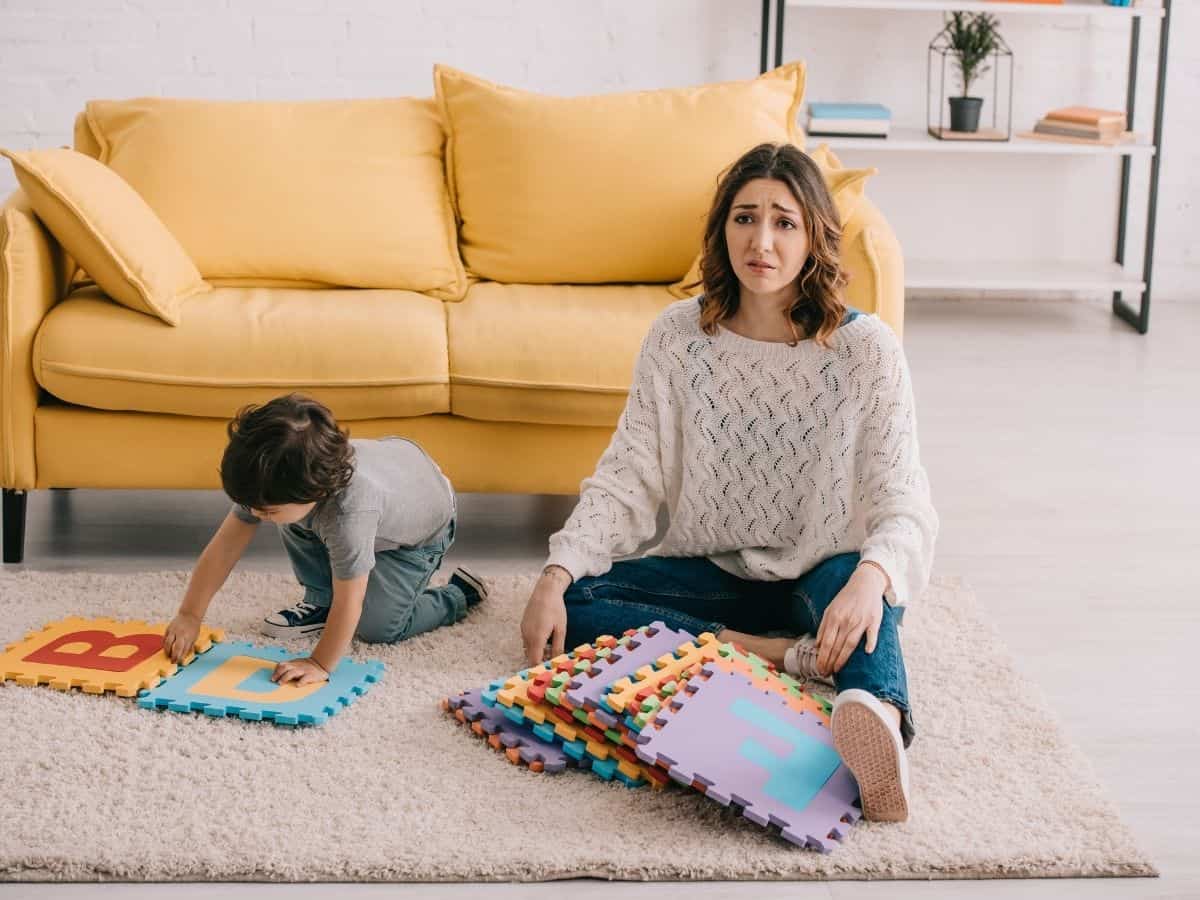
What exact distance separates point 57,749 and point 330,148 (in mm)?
1466

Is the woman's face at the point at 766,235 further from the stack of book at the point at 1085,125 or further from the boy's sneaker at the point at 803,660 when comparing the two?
the stack of book at the point at 1085,125

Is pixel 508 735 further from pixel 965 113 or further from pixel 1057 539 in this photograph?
pixel 965 113

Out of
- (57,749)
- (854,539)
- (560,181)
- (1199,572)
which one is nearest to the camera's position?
(57,749)

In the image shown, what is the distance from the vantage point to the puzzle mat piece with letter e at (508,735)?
2010mm

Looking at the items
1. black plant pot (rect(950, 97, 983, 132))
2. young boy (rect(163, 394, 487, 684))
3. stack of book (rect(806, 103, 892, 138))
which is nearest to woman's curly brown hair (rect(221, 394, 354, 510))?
young boy (rect(163, 394, 487, 684))

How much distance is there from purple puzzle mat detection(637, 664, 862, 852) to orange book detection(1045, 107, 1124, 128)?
9.77 ft

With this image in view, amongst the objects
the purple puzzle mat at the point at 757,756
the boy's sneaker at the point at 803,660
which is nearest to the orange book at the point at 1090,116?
the boy's sneaker at the point at 803,660

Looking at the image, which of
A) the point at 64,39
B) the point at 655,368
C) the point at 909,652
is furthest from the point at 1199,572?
the point at 64,39

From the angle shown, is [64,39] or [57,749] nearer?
[57,749]

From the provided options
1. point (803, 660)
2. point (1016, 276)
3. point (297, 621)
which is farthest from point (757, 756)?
point (1016, 276)

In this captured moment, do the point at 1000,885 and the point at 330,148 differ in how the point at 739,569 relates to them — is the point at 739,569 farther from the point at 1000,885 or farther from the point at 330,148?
the point at 330,148

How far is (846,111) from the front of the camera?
444 centimetres

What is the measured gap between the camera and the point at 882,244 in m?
2.73

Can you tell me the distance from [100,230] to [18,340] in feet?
0.78
